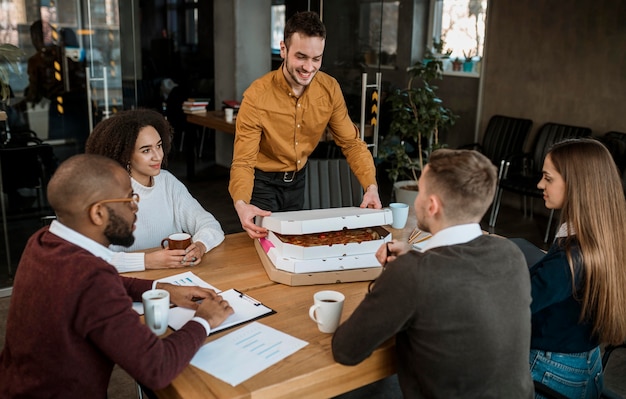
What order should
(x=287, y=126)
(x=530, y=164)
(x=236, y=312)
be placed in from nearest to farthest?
(x=236, y=312), (x=287, y=126), (x=530, y=164)

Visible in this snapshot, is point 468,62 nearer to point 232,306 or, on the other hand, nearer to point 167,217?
point 167,217

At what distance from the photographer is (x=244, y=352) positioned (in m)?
1.61

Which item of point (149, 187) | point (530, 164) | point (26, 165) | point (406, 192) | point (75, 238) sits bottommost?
point (406, 192)

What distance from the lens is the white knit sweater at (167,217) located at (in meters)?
2.46

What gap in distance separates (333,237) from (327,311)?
567 mm

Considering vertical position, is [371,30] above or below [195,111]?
above

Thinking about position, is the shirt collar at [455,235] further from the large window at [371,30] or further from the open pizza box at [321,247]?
the large window at [371,30]

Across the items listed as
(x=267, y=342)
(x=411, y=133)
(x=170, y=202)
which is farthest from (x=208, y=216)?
(x=411, y=133)

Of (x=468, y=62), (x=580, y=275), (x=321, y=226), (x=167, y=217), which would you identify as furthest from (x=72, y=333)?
(x=468, y=62)

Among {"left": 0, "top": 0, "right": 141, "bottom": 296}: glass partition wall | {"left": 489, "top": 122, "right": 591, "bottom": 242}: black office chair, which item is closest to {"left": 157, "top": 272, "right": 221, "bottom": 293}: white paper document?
{"left": 0, "top": 0, "right": 141, "bottom": 296}: glass partition wall

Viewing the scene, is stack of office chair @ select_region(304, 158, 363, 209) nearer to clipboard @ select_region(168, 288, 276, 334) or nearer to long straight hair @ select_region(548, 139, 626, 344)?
clipboard @ select_region(168, 288, 276, 334)

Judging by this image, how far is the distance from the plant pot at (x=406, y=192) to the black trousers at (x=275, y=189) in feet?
8.90

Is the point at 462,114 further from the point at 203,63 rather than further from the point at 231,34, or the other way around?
the point at 203,63

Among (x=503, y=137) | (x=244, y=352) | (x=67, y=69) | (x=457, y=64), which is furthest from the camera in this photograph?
(x=457, y=64)
